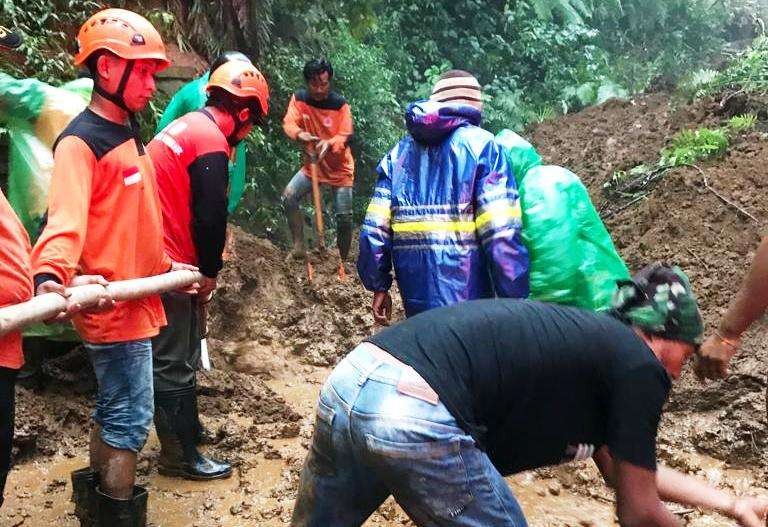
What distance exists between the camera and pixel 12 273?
227cm

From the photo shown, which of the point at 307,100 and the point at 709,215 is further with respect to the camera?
the point at 307,100

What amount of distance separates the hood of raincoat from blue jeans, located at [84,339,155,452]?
1.45 metres

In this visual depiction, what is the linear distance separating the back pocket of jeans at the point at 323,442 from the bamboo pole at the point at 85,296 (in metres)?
0.94

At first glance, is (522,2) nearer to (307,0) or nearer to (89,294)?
(307,0)

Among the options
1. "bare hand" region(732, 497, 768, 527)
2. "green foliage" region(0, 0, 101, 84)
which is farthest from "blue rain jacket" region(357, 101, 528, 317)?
"green foliage" region(0, 0, 101, 84)

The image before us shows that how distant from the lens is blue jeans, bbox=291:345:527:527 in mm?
1773

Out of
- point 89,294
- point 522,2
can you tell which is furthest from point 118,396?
point 522,2

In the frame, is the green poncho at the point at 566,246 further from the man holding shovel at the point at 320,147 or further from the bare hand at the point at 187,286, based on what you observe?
the man holding shovel at the point at 320,147

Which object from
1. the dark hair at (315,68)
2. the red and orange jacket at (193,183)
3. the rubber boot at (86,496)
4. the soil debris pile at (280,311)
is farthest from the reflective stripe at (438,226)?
the dark hair at (315,68)

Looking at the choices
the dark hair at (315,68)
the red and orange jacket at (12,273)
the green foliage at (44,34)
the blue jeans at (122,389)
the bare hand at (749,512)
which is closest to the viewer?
the bare hand at (749,512)

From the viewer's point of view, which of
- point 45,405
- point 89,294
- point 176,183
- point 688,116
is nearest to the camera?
point 89,294

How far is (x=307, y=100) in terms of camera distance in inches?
291

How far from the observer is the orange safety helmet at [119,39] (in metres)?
2.79

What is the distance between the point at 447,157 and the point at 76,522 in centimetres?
236
